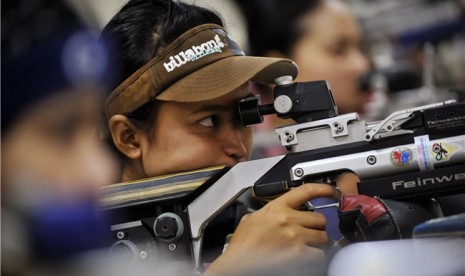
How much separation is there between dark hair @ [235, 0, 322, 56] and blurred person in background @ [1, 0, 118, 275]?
5.93 ft

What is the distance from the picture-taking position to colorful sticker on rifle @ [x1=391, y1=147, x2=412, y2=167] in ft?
5.41

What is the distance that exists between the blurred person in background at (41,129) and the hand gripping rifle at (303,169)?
763 mm

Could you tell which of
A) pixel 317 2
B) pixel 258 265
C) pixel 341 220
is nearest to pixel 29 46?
pixel 258 265

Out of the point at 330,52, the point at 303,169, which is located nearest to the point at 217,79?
the point at 303,169

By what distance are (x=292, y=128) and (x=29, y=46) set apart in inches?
38.1

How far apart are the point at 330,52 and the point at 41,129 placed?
1.97m

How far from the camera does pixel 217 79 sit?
189cm

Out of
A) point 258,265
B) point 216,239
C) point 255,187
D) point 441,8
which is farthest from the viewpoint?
point 441,8

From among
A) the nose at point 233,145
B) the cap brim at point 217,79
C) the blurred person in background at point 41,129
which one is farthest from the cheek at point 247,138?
the blurred person in background at point 41,129

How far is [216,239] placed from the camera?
6.31 feet

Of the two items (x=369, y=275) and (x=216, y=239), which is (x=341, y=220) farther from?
(x=369, y=275)

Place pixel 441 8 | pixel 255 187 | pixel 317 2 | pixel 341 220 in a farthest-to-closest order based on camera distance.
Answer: pixel 441 8 < pixel 317 2 < pixel 255 187 < pixel 341 220

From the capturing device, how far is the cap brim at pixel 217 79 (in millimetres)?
1869

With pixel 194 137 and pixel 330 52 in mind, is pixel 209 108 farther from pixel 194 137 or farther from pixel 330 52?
pixel 330 52
